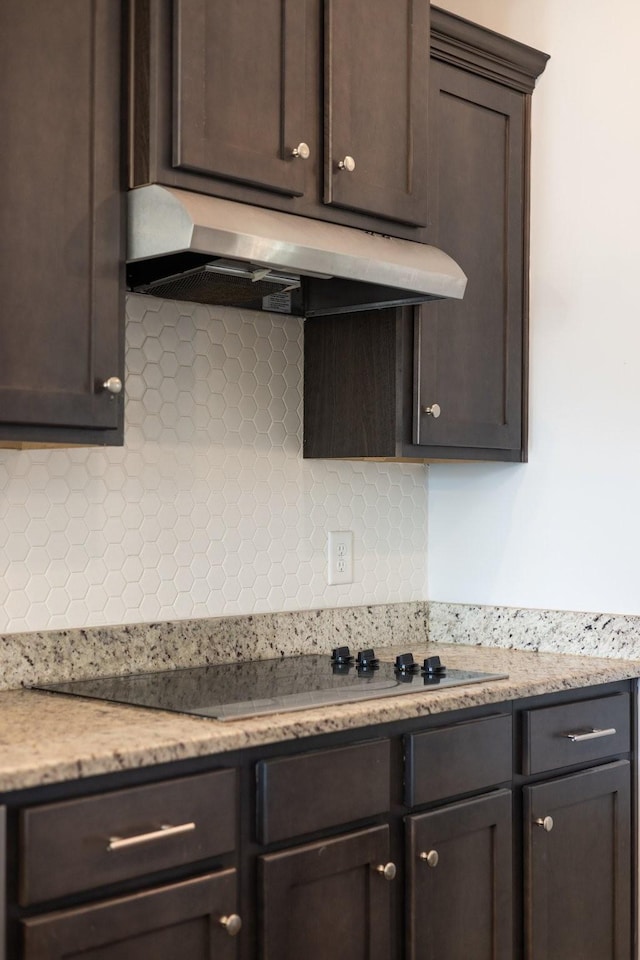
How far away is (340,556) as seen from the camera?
111 inches

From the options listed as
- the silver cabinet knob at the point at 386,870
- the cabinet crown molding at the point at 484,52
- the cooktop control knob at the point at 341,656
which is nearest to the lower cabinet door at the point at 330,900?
the silver cabinet knob at the point at 386,870

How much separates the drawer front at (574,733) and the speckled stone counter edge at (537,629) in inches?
6.0

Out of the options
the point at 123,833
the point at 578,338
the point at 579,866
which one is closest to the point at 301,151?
the point at 578,338

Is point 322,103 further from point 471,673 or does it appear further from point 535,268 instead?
point 471,673

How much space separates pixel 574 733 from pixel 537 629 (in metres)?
0.43

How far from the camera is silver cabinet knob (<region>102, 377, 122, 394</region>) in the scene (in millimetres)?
1896

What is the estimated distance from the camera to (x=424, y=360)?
101 inches

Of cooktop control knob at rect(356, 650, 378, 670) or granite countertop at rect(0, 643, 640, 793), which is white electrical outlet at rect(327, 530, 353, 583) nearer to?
cooktop control knob at rect(356, 650, 378, 670)

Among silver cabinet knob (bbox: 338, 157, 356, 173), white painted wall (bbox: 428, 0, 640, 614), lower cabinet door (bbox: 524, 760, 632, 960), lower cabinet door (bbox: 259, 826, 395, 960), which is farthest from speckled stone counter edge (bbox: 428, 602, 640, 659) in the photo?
silver cabinet knob (bbox: 338, 157, 356, 173)

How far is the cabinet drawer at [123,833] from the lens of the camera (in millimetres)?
1475

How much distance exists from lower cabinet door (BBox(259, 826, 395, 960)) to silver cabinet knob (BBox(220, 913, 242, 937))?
2.6 inches

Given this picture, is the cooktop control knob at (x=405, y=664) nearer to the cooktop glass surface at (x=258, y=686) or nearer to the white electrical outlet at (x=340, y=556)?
the cooktop glass surface at (x=258, y=686)

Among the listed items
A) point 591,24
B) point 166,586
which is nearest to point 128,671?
point 166,586

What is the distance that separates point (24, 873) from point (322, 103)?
4.97 feet
